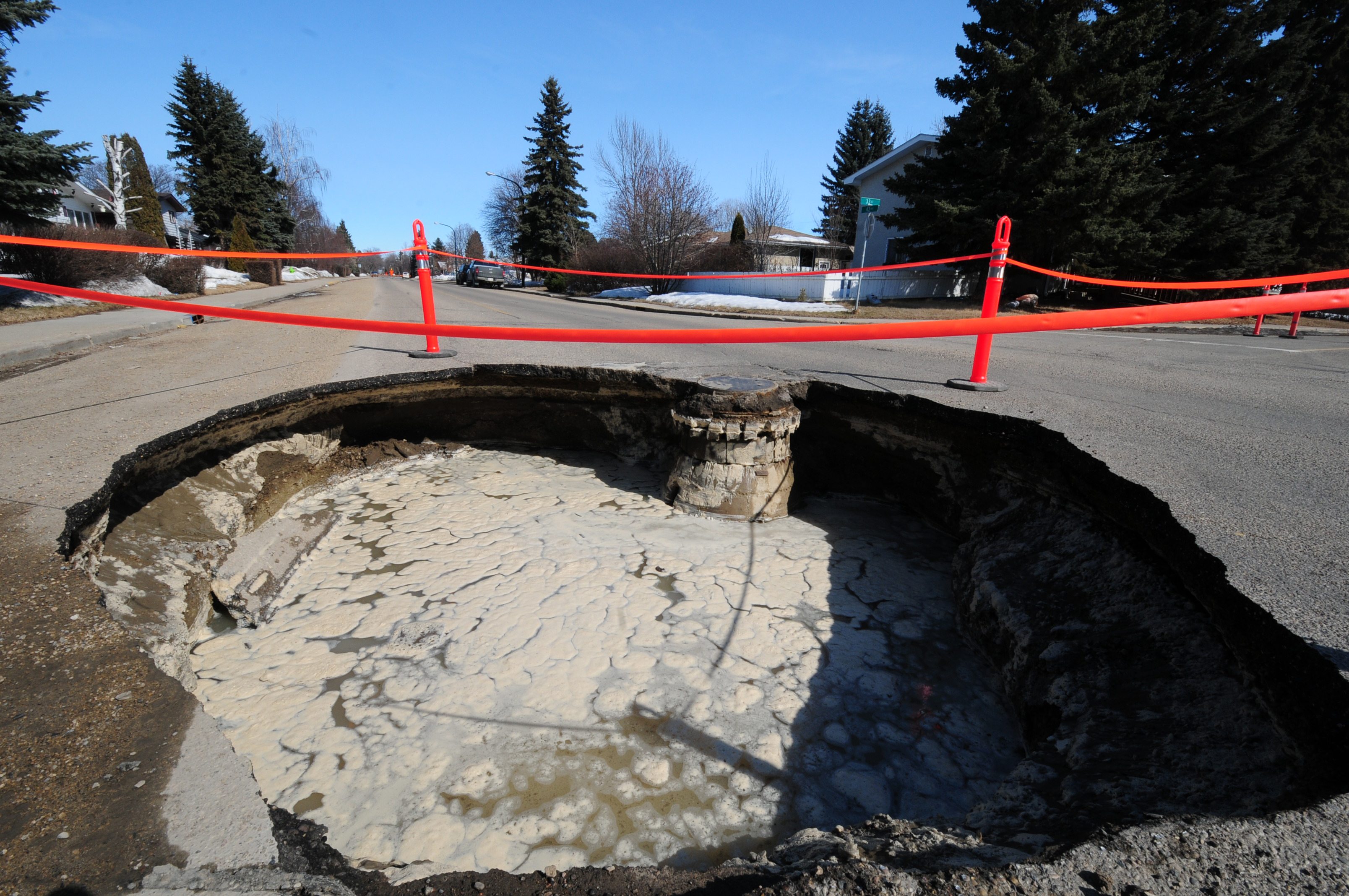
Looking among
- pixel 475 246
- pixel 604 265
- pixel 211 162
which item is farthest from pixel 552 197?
pixel 475 246

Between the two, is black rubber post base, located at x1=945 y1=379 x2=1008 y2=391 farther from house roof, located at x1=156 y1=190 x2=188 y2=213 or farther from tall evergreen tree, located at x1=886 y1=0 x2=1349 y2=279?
house roof, located at x1=156 y1=190 x2=188 y2=213

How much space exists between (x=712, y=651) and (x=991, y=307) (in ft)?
10.5

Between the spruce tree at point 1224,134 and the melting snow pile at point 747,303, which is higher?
the spruce tree at point 1224,134

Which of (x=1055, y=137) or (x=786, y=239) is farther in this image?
(x=786, y=239)

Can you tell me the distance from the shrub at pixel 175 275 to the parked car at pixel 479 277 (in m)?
18.8

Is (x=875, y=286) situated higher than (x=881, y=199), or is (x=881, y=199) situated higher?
(x=881, y=199)

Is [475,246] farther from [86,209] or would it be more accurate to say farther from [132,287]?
[132,287]

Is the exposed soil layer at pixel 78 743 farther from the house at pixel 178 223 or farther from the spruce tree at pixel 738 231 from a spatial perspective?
the house at pixel 178 223

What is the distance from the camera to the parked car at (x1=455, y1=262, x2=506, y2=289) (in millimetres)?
36906

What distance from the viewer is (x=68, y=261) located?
38.5 feet

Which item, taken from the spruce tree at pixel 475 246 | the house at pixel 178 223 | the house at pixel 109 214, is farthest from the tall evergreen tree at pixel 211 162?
the spruce tree at pixel 475 246

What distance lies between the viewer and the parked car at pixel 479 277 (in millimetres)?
36906

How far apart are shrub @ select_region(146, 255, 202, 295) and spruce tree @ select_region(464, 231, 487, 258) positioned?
7276 cm

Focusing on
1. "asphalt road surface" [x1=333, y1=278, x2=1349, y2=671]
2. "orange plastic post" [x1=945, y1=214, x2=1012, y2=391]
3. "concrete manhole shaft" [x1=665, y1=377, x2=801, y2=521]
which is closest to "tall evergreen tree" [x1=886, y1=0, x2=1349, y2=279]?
"asphalt road surface" [x1=333, y1=278, x2=1349, y2=671]
